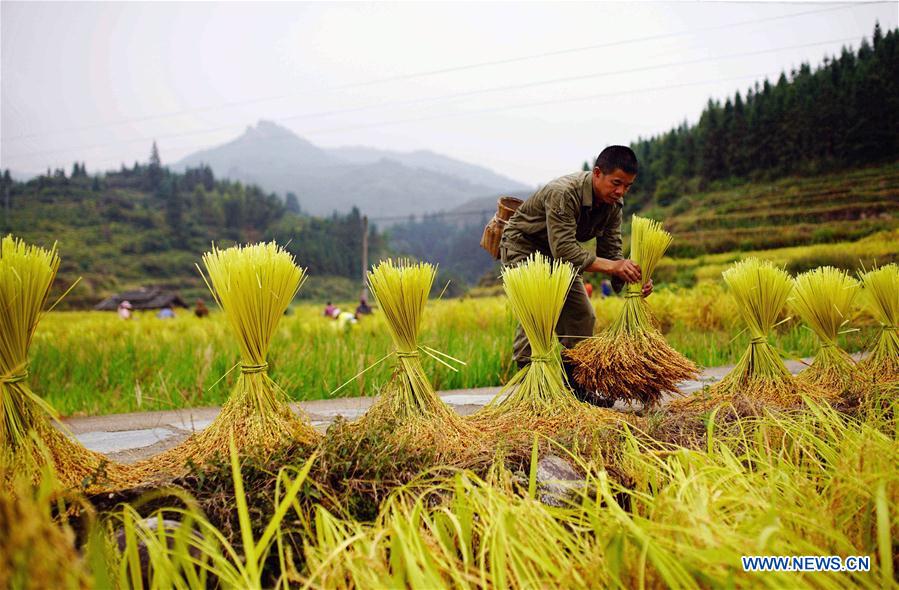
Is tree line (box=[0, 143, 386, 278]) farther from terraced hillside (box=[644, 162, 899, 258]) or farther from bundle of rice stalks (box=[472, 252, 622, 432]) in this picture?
bundle of rice stalks (box=[472, 252, 622, 432])

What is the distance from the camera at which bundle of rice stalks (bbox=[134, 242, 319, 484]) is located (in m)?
1.61

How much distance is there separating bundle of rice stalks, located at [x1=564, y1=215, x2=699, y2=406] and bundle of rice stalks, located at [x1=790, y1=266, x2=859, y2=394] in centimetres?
67

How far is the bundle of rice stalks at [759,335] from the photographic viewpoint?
246cm

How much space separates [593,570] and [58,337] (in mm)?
5839

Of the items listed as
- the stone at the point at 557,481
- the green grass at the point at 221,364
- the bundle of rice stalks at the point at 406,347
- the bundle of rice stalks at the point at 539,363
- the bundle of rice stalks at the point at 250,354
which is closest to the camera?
the stone at the point at 557,481

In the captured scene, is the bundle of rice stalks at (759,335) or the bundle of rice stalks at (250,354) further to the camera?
the bundle of rice stalks at (759,335)

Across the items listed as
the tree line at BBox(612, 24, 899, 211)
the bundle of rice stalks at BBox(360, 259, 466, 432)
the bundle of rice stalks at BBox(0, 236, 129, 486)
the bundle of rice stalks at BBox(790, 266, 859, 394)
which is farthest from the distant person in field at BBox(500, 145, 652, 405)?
the tree line at BBox(612, 24, 899, 211)

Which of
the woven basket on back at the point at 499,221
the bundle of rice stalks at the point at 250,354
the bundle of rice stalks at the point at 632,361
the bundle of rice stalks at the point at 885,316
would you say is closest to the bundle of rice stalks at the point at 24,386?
the bundle of rice stalks at the point at 250,354

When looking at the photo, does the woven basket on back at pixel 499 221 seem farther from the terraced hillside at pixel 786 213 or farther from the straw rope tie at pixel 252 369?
the terraced hillside at pixel 786 213

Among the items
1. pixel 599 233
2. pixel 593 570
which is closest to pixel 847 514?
pixel 593 570

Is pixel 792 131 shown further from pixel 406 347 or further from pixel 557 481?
pixel 557 481

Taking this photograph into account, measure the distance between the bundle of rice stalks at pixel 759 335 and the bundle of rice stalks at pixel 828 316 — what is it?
158 millimetres

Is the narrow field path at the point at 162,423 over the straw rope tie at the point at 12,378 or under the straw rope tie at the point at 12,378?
under

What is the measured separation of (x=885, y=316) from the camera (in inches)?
108
